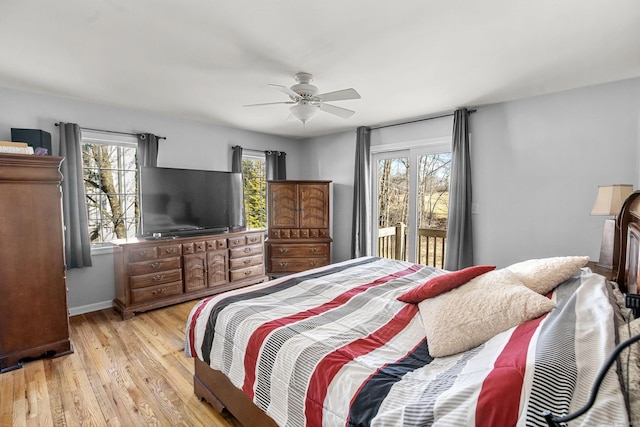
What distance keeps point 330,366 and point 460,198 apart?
305 centimetres

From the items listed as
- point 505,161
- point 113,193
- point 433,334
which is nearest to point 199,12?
point 433,334

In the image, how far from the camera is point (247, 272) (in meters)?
4.51

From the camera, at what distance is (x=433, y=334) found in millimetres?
1390

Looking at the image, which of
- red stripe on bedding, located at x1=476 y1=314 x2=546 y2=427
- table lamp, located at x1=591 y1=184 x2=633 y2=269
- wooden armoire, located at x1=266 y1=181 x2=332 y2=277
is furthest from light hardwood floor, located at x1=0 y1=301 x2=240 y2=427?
table lamp, located at x1=591 y1=184 x2=633 y2=269

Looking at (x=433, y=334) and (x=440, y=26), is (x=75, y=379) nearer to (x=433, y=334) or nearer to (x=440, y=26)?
A: (x=433, y=334)

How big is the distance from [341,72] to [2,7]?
84.7 inches

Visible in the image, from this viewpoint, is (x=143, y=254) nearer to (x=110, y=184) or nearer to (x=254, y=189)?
(x=110, y=184)

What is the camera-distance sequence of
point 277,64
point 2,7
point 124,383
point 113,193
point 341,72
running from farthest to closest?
point 113,193
point 341,72
point 277,64
point 124,383
point 2,7

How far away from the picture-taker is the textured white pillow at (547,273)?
160cm

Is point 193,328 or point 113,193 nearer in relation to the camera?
point 193,328

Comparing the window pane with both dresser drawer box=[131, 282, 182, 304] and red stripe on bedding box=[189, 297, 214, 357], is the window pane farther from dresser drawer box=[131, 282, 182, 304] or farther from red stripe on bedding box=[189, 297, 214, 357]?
red stripe on bedding box=[189, 297, 214, 357]

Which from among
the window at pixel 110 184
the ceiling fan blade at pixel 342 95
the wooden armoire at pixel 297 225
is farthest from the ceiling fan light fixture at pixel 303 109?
the window at pixel 110 184

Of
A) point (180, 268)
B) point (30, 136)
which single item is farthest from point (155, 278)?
point (30, 136)

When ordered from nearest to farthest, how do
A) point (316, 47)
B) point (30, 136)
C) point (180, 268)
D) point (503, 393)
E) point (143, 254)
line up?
point (503, 393), point (316, 47), point (30, 136), point (143, 254), point (180, 268)
